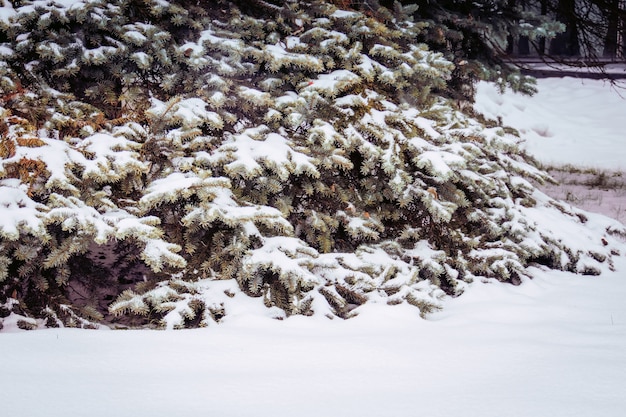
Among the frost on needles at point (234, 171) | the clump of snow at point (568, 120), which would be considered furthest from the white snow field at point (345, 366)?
the clump of snow at point (568, 120)

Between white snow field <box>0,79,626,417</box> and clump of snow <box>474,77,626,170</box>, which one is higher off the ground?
white snow field <box>0,79,626,417</box>

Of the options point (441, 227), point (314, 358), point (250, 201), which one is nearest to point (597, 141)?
point (441, 227)

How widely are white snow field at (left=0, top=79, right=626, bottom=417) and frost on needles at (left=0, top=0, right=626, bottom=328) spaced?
12.4 inches

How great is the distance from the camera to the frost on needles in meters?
2.80

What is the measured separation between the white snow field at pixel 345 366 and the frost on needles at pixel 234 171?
314mm

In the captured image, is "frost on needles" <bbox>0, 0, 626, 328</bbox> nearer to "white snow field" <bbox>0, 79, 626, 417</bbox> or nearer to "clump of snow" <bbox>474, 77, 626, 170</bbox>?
"white snow field" <bbox>0, 79, 626, 417</bbox>

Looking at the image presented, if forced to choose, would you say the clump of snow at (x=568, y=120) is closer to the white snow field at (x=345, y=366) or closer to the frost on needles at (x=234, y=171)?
the frost on needles at (x=234, y=171)

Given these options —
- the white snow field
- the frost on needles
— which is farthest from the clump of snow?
the white snow field

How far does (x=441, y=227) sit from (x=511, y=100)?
37.9 ft

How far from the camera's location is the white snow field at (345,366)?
1691mm

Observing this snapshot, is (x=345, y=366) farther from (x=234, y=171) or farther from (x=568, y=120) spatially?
(x=568, y=120)

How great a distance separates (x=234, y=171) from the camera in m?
3.12

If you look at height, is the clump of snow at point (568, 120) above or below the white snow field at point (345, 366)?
below

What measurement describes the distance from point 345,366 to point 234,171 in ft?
4.91
